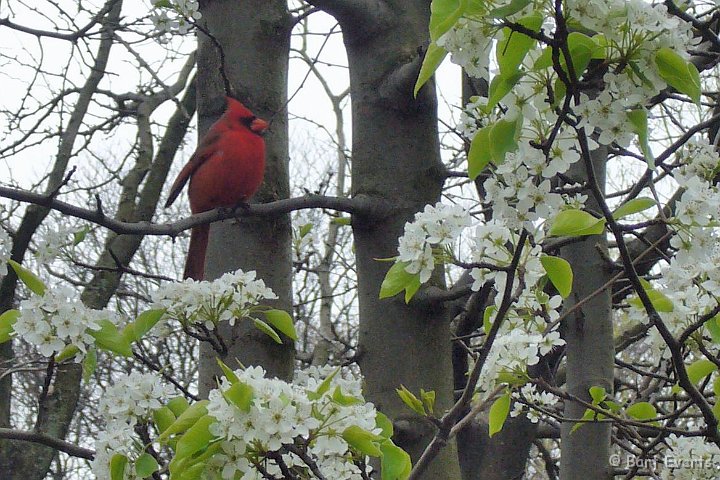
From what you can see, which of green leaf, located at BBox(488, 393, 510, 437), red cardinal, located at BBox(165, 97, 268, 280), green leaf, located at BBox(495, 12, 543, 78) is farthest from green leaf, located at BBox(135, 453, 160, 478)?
red cardinal, located at BBox(165, 97, 268, 280)

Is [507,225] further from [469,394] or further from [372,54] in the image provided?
[372,54]

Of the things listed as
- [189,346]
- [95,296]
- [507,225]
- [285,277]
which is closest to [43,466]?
[95,296]

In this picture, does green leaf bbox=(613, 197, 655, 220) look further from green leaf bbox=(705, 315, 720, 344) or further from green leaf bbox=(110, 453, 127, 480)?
green leaf bbox=(110, 453, 127, 480)

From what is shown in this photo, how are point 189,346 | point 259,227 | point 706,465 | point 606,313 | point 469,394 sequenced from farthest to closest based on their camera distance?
1. point 189,346
2. point 606,313
3. point 259,227
4. point 706,465
5. point 469,394

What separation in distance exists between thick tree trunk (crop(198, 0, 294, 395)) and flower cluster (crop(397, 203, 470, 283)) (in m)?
1.11

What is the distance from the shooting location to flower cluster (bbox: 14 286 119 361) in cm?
153

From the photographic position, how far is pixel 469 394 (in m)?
1.35

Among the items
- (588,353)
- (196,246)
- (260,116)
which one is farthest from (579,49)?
(196,246)

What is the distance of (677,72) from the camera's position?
109 cm

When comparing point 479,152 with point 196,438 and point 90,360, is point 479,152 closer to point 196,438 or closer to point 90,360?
point 196,438

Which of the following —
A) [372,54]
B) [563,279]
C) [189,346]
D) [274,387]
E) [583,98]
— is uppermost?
[189,346]

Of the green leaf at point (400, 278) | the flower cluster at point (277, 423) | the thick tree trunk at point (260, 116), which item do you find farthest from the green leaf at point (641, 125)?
the thick tree trunk at point (260, 116)

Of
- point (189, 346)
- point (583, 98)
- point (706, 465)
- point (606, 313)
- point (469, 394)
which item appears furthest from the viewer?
point (189, 346)

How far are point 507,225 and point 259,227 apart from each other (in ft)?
4.61
